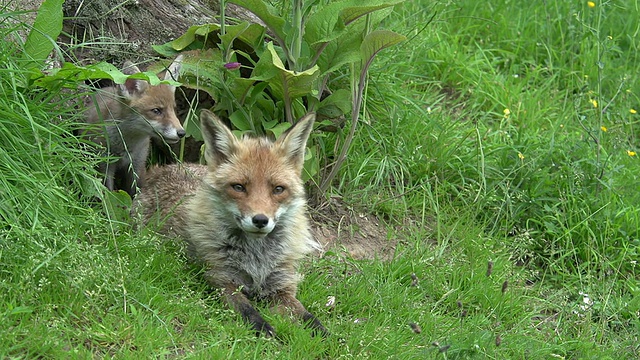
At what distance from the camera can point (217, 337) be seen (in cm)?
399

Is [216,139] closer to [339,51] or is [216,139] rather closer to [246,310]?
[246,310]

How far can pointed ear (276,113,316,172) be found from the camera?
461 cm

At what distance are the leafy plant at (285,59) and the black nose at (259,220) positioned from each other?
1102mm

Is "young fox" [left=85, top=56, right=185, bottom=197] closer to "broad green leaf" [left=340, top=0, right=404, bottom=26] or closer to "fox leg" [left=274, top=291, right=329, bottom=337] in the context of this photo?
"broad green leaf" [left=340, top=0, right=404, bottom=26]

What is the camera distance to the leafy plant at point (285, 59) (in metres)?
5.05

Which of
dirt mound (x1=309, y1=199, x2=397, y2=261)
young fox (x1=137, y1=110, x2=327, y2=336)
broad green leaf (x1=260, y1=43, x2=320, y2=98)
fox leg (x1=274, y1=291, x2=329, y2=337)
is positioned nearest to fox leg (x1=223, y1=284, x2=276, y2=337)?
young fox (x1=137, y1=110, x2=327, y2=336)

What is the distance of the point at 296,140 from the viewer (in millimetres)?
4656

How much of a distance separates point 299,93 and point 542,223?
1979 millimetres

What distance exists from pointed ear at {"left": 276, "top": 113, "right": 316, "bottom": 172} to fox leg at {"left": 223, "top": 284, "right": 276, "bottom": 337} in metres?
0.79

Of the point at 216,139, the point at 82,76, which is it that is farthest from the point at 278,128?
the point at 82,76

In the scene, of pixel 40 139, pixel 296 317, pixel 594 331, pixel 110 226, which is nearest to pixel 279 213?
pixel 296 317

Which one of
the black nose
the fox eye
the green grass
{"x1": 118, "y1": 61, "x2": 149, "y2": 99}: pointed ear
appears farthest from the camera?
{"x1": 118, "y1": 61, "x2": 149, "y2": 99}: pointed ear

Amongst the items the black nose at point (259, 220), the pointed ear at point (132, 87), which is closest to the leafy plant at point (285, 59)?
the pointed ear at point (132, 87)

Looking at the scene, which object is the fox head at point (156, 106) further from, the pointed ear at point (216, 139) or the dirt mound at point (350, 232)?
the dirt mound at point (350, 232)
